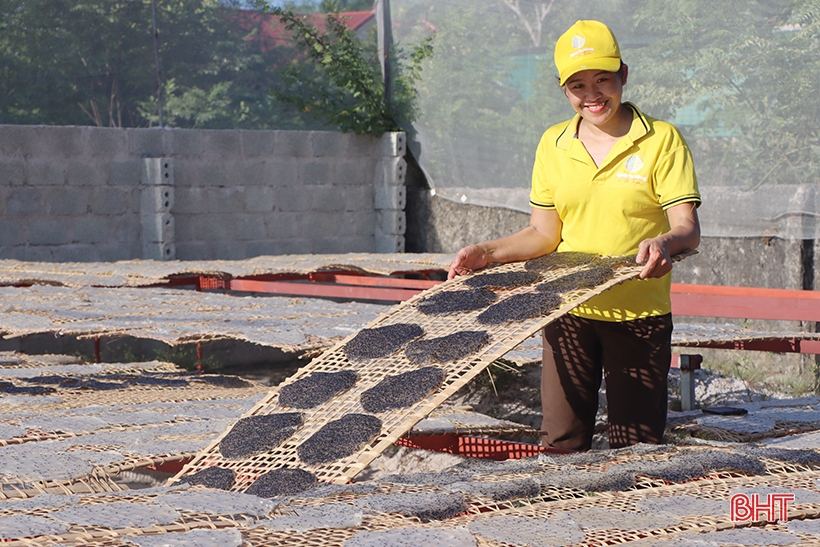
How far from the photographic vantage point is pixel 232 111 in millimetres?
9992

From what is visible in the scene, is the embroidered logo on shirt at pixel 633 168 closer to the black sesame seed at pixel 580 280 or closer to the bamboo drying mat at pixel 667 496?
the black sesame seed at pixel 580 280

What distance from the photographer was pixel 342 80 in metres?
10.5

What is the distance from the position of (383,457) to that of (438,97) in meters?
5.92

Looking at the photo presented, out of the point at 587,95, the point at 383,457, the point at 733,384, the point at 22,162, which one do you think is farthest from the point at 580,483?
the point at 22,162

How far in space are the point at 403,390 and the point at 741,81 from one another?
19.5 ft

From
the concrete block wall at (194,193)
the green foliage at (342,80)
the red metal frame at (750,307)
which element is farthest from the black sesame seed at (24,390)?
the green foliage at (342,80)

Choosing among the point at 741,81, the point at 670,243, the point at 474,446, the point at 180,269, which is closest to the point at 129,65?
the point at 180,269

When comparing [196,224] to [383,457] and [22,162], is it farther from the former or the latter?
[383,457]

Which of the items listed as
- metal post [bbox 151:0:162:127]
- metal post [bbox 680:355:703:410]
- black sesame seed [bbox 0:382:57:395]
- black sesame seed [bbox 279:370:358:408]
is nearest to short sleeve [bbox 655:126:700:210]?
black sesame seed [bbox 279:370:358:408]

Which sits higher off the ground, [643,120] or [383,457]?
[643,120]

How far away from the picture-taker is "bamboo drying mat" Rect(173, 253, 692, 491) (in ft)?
8.27

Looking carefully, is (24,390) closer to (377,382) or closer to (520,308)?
(377,382)

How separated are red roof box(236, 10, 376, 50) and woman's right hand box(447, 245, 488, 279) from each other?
7.75m

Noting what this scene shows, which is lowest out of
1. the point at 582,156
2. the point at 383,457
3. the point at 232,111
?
the point at 383,457
